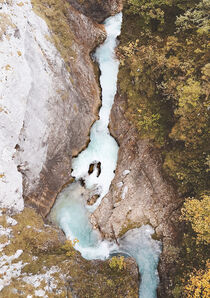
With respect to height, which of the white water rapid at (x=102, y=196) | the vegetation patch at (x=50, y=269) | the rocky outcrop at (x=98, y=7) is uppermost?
the rocky outcrop at (x=98, y=7)

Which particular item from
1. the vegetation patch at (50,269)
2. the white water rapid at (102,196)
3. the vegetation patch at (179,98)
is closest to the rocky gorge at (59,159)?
the vegetation patch at (50,269)

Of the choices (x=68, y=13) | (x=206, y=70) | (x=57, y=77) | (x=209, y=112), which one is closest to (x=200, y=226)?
(x=209, y=112)

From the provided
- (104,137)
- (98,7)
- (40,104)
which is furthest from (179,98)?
(98,7)

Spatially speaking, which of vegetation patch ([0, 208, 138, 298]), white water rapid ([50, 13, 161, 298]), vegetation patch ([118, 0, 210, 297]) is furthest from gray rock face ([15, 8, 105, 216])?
vegetation patch ([118, 0, 210, 297])

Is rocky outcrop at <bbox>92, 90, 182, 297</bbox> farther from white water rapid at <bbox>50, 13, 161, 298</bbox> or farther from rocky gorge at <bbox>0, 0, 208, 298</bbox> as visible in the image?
white water rapid at <bbox>50, 13, 161, 298</bbox>

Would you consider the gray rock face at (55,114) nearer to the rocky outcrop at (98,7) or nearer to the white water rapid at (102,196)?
the rocky outcrop at (98,7)

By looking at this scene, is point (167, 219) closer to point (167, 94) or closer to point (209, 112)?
point (209, 112)

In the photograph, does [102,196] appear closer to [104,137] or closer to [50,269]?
[104,137]
